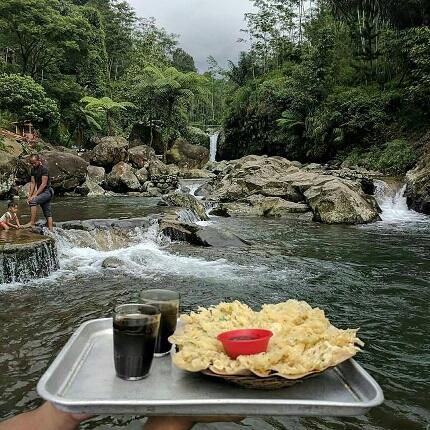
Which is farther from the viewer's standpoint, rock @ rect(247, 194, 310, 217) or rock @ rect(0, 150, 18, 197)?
rock @ rect(0, 150, 18, 197)

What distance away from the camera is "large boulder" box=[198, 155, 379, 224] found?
13.9m

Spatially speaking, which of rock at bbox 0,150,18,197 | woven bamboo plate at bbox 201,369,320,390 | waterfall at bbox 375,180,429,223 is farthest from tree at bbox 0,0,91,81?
woven bamboo plate at bbox 201,369,320,390

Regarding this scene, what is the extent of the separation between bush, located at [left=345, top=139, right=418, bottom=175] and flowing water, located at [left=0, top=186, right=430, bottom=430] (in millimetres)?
8046

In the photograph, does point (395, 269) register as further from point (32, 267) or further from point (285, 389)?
point (285, 389)

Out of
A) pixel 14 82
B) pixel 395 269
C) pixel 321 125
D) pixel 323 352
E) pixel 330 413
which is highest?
pixel 14 82

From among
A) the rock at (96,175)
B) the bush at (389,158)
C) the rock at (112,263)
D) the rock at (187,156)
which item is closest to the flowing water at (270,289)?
the rock at (112,263)

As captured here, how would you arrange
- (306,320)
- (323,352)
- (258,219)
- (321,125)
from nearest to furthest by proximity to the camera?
(323,352)
(306,320)
(258,219)
(321,125)

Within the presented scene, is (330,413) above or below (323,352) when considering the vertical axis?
below

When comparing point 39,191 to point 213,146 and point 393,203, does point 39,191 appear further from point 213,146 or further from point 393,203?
point 213,146

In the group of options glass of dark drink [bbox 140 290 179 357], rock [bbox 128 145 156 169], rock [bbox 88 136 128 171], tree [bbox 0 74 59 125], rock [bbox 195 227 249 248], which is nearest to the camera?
glass of dark drink [bbox 140 290 179 357]

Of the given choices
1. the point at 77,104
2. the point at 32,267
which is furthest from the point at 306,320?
the point at 77,104

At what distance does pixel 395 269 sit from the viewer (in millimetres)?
8023

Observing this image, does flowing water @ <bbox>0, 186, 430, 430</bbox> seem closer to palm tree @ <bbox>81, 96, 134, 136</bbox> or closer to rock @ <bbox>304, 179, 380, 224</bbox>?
rock @ <bbox>304, 179, 380, 224</bbox>

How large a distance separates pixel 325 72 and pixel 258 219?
16.0m
